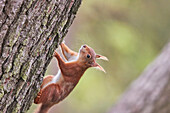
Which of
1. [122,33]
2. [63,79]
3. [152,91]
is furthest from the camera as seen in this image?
[122,33]

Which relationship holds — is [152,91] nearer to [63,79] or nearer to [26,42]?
[63,79]

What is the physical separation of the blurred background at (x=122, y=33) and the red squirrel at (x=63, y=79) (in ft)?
15.3

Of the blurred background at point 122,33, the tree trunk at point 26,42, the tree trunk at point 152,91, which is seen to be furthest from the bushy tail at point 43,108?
the blurred background at point 122,33

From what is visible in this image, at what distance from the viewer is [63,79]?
2.27 m

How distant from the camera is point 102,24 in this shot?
761cm

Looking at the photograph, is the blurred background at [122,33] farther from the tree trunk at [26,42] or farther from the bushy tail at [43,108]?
the tree trunk at [26,42]

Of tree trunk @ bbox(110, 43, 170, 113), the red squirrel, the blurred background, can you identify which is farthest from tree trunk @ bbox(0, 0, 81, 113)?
the blurred background

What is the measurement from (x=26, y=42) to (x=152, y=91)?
2.94 meters

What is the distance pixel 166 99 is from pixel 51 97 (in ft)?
7.99

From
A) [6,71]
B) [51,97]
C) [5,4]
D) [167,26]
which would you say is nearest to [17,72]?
[6,71]

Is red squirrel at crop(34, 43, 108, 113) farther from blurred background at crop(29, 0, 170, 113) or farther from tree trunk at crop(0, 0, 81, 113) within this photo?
blurred background at crop(29, 0, 170, 113)

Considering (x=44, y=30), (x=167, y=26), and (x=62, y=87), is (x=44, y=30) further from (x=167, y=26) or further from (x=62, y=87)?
(x=167, y=26)

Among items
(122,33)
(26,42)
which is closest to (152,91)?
(26,42)

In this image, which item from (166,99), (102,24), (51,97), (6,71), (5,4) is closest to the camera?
(5,4)
